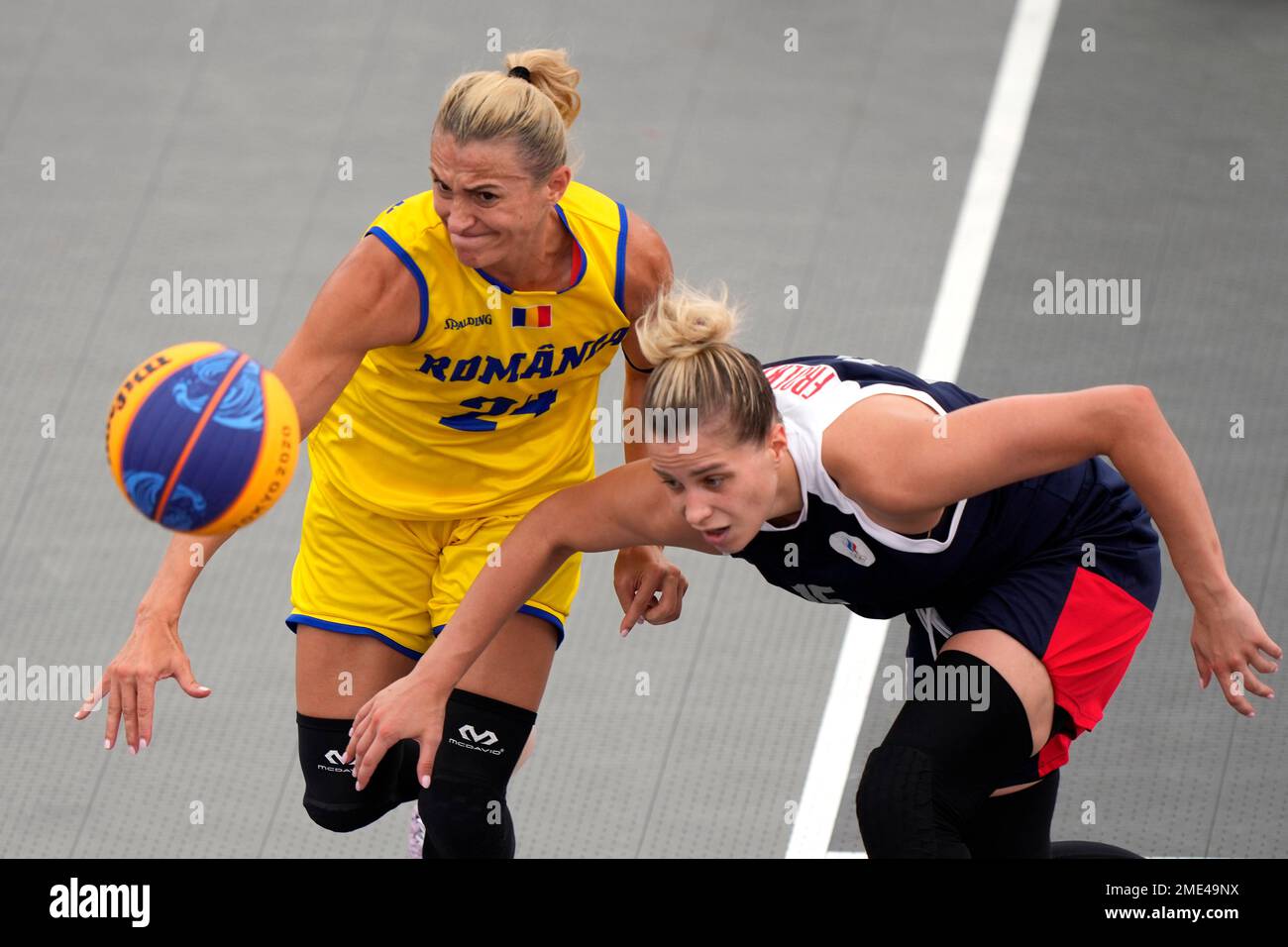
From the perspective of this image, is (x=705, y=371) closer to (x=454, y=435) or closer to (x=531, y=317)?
(x=531, y=317)

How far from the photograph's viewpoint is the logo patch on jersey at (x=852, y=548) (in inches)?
101

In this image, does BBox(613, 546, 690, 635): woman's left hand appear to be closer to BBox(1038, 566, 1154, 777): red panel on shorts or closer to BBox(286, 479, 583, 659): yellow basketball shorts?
BBox(286, 479, 583, 659): yellow basketball shorts

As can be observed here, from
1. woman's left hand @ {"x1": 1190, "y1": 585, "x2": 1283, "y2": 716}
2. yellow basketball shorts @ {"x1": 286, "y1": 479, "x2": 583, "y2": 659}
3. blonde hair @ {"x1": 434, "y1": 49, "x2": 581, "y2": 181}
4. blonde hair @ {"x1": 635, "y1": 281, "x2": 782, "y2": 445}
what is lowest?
yellow basketball shorts @ {"x1": 286, "y1": 479, "x2": 583, "y2": 659}

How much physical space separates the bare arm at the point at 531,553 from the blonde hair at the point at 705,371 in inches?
8.9

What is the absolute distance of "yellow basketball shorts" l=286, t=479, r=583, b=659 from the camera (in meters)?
3.10

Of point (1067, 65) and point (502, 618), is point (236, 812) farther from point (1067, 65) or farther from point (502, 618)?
point (1067, 65)

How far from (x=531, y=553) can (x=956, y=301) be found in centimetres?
290

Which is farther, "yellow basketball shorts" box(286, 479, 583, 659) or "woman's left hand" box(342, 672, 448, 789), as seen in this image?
"yellow basketball shorts" box(286, 479, 583, 659)

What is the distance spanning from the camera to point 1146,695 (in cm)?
404

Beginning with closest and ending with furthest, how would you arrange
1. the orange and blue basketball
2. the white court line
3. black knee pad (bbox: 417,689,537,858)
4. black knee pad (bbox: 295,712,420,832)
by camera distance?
the orange and blue basketball
black knee pad (bbox: 417,689,537,858)
black knee pad (bbox: 295,712,420,832)
the white court line

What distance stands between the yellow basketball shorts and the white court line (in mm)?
919

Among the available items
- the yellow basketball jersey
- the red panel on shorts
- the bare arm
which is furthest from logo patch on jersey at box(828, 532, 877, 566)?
the yellow basketball jersey

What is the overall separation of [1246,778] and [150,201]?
3.87 metres

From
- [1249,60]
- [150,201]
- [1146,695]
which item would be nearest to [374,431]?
[1146,695]
